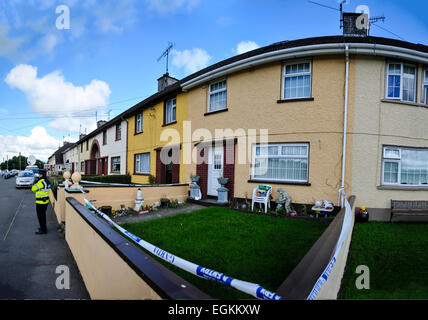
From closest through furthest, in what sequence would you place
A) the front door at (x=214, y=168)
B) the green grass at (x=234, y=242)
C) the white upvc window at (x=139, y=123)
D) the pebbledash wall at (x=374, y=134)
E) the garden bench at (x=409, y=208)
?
1. the green grass at (x=234, y=242)
2. the garden bench at (x=409, y=208)
3. the pebbledash wall at (x=374, y=134)
4. the front door at (x=214, y=168)
5. the white upvc window at (x=139, y=123)

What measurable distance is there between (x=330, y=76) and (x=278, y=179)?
404 cm

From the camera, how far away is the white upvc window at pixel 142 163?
49.7 feet

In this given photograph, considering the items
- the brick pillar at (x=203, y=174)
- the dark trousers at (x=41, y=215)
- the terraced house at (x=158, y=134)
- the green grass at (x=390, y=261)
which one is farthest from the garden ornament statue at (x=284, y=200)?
the dark trousers at (x=41, y=215)

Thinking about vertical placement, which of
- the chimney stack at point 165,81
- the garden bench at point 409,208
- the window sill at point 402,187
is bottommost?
the garden bench at point 409,208

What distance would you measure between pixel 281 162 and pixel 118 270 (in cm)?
717

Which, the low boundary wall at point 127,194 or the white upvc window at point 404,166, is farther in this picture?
the low boundary wall at point 127,194

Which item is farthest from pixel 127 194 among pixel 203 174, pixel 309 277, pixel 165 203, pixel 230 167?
pixel 309 277

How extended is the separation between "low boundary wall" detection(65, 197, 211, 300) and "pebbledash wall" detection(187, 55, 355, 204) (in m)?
6.31

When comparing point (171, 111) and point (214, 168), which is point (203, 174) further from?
point (171, 111)

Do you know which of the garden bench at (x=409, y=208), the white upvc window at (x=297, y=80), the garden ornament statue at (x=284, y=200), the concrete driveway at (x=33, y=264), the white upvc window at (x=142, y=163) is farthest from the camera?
the white upvc window at (x=142, y=163)

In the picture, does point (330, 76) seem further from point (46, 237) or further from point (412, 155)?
point (46, 237)

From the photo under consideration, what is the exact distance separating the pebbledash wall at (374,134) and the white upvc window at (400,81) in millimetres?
239

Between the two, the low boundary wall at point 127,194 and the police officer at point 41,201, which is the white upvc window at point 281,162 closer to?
A: the low boundary wall at point 127,194


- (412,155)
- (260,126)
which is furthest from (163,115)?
(412,155)
